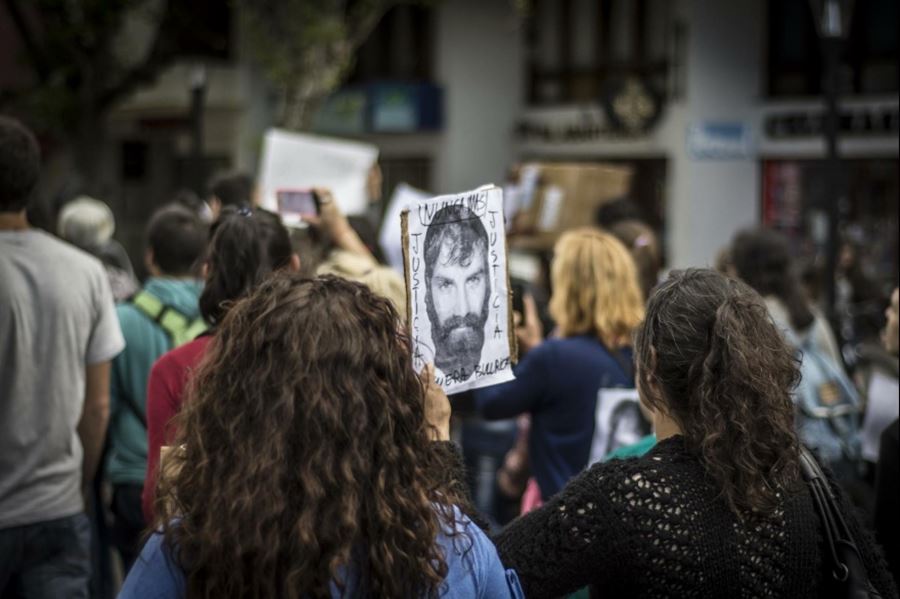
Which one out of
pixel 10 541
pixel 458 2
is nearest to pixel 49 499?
pixel 10 541

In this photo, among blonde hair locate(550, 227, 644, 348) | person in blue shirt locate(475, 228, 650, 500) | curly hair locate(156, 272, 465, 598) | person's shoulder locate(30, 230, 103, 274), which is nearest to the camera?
curly hair locate(156, 272, 465, 598)

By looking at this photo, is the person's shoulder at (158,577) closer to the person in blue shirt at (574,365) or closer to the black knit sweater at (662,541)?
the black knit sweater at (662,541)

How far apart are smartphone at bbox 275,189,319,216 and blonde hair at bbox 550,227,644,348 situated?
1.14 m

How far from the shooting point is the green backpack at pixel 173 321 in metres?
4.50

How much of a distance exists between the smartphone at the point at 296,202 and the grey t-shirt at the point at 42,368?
4.64 feet

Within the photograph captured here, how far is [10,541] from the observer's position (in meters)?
3.69

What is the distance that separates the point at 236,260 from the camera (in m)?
3.61

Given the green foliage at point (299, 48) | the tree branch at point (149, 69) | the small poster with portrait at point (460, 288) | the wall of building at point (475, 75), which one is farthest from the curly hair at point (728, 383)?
the wall of building at point (475, 75)

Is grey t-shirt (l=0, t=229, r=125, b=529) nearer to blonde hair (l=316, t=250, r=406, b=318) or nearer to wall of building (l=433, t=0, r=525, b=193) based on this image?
blonde hair (l=316, t=250, r=406, b=318)

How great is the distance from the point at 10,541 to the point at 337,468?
2.01 m

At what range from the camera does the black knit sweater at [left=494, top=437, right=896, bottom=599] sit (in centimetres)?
247

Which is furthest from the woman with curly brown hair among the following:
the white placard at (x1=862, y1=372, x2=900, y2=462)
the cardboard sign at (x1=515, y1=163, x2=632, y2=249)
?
the cardboard sign at (x1=515, y1=163, x2=632, y2=249)

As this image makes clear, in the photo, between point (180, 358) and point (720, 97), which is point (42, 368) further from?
point (720, 97)

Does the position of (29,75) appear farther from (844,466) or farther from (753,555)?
(753,555)
